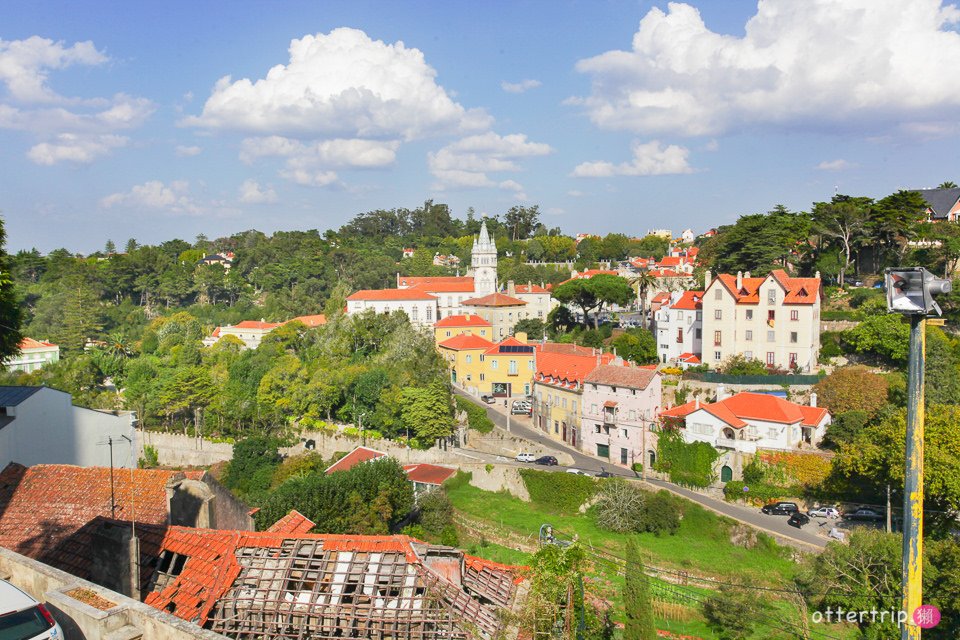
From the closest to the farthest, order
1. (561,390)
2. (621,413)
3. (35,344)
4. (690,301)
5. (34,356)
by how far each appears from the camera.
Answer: (621,413)
(561,390)
(690,301)
(34,356)
(35,344)

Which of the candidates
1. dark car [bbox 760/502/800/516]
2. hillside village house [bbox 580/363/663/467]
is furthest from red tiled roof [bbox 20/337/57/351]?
dark car [bbox 760/502/800/516]

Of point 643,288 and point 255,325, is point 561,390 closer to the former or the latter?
point 643,288

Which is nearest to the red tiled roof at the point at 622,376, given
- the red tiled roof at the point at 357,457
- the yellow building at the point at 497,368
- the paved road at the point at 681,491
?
the paved road at the point at 681,491

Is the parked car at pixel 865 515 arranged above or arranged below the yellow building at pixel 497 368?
below

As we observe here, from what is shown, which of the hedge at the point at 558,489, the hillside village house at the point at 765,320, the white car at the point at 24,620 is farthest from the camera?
the hillside village house at the point at 765,320

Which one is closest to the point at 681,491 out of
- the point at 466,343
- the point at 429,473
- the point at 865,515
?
the point at 865,515

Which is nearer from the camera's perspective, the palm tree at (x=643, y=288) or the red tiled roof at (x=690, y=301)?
the red tiled roof at (x=690, y=301)

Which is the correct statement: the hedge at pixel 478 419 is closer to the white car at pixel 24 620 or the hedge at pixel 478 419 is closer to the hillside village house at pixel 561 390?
the hillside village house at pixel 561 390
